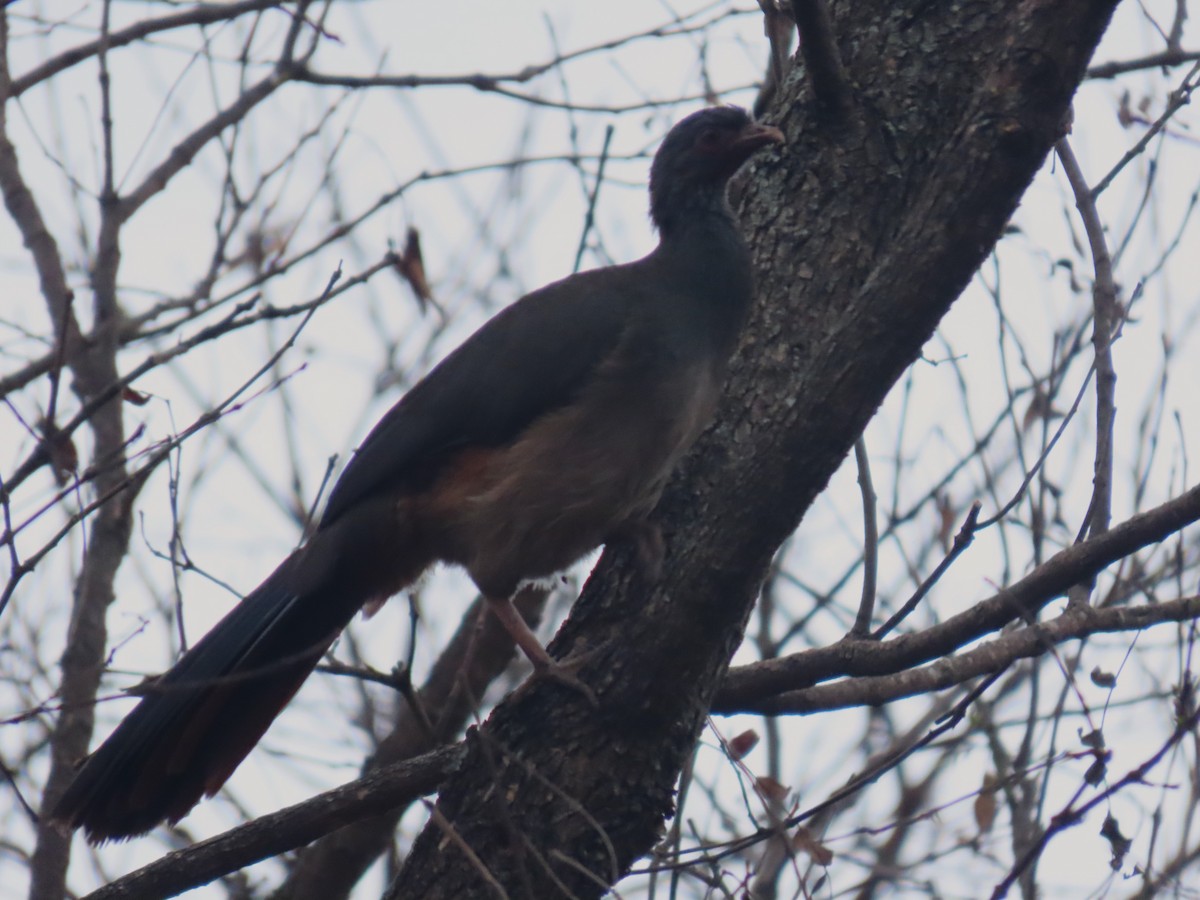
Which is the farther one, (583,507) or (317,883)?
(317,883)

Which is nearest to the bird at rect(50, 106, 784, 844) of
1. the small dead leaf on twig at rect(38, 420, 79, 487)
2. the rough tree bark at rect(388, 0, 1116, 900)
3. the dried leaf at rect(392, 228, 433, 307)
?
the rough tree bark at rect(388, 0, 1116, 900)

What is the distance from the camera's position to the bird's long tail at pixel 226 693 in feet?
13.1

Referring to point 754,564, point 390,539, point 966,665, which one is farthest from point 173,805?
point 966,665

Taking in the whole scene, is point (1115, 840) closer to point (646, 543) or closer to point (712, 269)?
point (646, 543)

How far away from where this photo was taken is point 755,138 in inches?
176

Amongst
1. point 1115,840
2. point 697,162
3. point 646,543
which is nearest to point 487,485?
point 646,543

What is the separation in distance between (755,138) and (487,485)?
1329 millimetres

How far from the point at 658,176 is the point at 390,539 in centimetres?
161

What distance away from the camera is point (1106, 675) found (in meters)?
3.72

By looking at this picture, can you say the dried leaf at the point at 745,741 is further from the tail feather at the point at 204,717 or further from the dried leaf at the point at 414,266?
the dried leaf at the point at 414,266

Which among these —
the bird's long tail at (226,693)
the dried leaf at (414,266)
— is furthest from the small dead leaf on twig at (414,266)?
the bird's long tail at (226,693)

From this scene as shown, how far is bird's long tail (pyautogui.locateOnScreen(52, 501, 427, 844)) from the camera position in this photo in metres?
3.98

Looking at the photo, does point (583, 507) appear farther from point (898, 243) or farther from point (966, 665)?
point (898, 243)

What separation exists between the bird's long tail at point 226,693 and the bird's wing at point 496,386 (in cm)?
20
